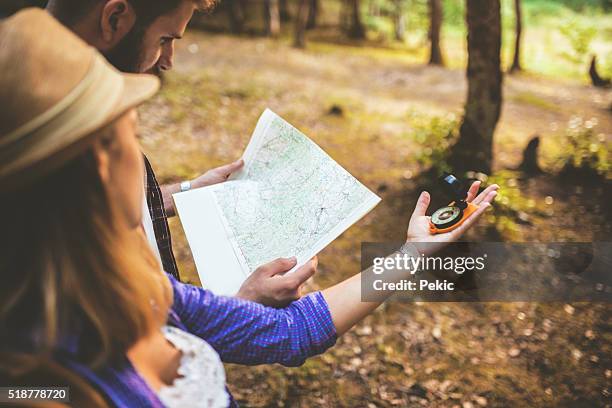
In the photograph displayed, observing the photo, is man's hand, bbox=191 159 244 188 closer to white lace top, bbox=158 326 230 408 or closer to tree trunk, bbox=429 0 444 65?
white lace top, bbox=158 326 230 408

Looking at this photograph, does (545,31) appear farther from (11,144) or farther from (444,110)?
(11,144)

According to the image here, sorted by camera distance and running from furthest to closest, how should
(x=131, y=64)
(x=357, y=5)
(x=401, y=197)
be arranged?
(x=357, y=5), (x=401, y=197), (x=131, y=64)

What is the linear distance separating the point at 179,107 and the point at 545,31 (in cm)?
1246

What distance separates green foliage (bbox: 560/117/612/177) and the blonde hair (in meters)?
4.65

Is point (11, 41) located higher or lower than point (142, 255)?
higher

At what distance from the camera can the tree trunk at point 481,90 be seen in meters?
4.05

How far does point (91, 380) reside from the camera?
0.97m

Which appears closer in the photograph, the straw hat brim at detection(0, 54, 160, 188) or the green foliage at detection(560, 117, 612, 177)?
the straw hat brim at detection(0, 54, 160, 188)

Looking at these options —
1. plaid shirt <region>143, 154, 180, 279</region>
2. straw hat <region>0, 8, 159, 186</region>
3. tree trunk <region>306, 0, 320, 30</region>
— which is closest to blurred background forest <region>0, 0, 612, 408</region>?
plaid shirt <region>143, 154, 180, 279</region>

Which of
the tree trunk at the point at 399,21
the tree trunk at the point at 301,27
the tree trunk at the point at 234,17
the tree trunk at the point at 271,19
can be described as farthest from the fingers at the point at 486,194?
the tree trunk at the point at 399,21

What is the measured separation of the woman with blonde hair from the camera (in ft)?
2.77

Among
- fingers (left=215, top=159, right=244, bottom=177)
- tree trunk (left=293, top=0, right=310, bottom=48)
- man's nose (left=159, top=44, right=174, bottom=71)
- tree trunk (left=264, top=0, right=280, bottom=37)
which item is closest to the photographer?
man's nose (left=159, top=44, right=174, bottom=71)

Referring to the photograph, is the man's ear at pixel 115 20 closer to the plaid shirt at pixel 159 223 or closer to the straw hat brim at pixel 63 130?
the plaid shirt at pixel 159 223

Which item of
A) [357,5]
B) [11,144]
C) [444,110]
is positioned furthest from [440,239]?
[357,5]
